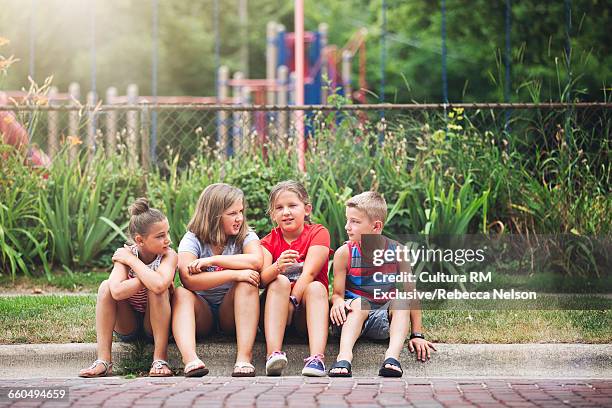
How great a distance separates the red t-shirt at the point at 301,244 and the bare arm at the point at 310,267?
40 millimetres

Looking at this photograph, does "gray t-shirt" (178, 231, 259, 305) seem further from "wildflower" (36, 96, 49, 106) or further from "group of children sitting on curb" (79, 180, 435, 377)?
"wildflower" (36, 96, 49, 106)

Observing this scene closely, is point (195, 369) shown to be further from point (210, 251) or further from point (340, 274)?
point (340, 274)

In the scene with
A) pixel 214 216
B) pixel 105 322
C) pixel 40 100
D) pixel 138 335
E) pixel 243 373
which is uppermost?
pixel 40 100

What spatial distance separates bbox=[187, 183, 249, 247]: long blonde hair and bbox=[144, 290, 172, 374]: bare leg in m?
0.47

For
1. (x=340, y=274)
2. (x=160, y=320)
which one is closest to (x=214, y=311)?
(x=160, y=320)

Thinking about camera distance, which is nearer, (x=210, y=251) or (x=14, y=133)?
(x=210, y=251)

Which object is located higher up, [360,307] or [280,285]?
[280,285]

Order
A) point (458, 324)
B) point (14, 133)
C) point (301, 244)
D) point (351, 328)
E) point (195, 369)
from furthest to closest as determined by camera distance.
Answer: point (14, 133)
point (458, 324)
point (301, 244)
point (351, 328)
point (195, 369)

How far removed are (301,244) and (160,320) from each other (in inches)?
37.5

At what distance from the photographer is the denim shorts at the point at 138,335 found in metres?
5.89

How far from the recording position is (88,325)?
250 inches

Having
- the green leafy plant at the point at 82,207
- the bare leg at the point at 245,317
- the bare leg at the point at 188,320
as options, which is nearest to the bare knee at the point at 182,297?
the bare leg at the point at 188,320
